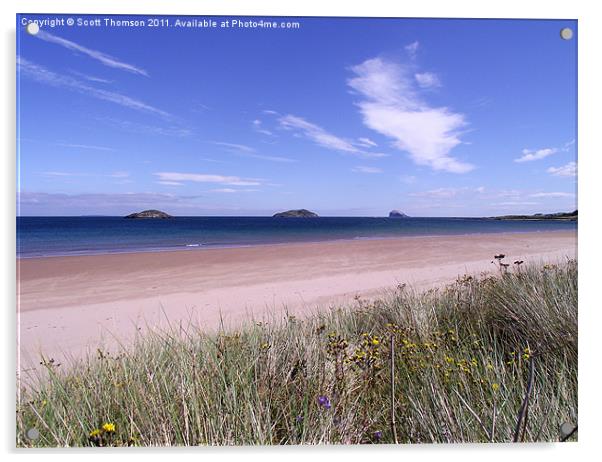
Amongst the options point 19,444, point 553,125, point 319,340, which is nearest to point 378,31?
point 553,125

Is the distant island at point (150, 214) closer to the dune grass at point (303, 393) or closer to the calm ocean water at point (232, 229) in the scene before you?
the calm ocean water at point (232, 229)

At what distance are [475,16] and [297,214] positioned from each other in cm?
181

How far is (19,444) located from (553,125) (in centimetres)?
382

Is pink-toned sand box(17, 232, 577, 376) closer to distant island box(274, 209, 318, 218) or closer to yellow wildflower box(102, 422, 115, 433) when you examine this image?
distant island box(274, 209, 318, 218)

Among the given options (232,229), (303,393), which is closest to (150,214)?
(232,229)

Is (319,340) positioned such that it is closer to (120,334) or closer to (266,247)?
(120,334)

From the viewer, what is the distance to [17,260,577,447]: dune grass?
1.79 meters

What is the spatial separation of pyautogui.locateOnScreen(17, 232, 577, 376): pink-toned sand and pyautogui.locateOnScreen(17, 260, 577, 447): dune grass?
37 cm

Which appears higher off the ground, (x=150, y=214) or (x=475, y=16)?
(x=475, y=16)

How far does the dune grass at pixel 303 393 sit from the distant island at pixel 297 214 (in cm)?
100

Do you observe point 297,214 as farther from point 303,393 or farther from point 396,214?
point 303,393

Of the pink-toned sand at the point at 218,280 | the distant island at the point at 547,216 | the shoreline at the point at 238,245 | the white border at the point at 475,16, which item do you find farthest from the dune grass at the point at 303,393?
the shoreline at the point at 238,245

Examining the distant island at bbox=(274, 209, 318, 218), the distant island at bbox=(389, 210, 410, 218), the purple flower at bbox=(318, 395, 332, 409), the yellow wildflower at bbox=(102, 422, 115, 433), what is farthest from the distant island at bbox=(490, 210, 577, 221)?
the yellow wildflower at bbox=(102, 422, 115, 433)

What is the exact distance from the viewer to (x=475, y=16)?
92.4 inches
